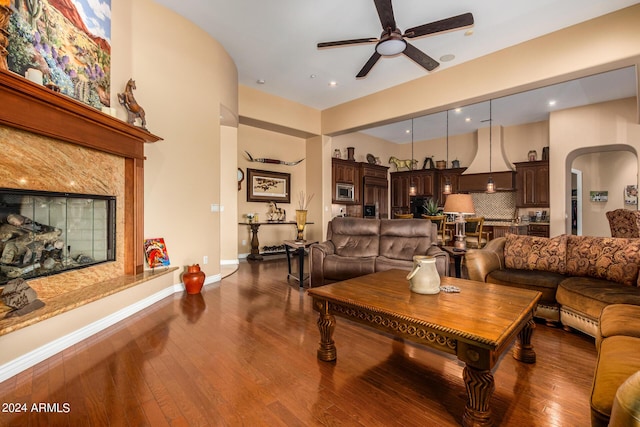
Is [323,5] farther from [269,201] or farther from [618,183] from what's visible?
[618,183]

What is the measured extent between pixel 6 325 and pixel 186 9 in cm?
378

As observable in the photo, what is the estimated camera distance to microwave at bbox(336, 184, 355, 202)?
25.8 feet

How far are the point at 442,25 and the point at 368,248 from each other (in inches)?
109

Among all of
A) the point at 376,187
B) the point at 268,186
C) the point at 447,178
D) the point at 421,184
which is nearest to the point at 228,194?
the point at 268,186

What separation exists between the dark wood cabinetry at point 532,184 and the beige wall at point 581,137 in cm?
48

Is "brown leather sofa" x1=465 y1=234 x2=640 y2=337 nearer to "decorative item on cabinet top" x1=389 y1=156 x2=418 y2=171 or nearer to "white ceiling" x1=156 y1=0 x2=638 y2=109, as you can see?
"white ceiling" x1=156 y1=0 x2=638 y2=109

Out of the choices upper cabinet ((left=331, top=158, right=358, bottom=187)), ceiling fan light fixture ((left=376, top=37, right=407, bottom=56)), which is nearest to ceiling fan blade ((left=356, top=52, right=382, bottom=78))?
ceiling fan light fixture ((left=376, top=37, right=407, bottom=56))

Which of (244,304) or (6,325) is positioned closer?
(6,325)

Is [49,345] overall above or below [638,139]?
below

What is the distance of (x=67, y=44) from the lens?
245 centimetres

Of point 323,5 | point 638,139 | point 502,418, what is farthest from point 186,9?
point 638,139

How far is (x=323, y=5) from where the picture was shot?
3.47 metres

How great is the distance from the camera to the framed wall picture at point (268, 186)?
6559mm

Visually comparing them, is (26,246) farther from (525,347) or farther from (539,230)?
(539,230)
